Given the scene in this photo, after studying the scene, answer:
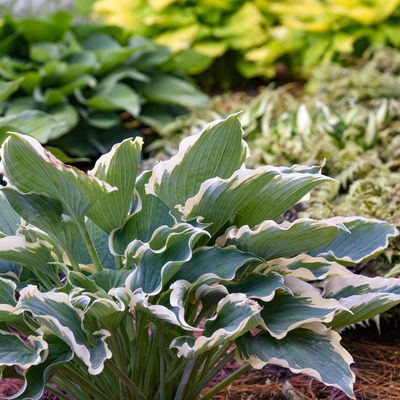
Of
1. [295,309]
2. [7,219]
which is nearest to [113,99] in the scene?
[7,219]

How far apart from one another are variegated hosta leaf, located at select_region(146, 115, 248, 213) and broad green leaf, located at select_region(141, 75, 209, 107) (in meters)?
2.75

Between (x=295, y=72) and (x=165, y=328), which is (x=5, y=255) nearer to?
(x=165, y=328)

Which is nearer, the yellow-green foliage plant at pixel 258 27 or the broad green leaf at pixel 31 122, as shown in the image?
the broad green leaf at pixel 31 122

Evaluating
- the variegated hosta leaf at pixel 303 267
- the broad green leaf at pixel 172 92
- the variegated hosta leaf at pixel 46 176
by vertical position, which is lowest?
the broad green leaf at pixel 172 92

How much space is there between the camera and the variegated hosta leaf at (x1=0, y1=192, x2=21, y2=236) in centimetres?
107

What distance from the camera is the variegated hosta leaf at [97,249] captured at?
1080 mm

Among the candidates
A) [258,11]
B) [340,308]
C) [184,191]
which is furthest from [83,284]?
[258,11]

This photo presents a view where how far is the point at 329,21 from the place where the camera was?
444cm

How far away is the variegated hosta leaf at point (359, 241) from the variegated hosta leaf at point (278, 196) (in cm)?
16

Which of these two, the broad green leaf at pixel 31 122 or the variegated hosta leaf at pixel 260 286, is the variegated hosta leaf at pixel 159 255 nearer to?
the variegated hosta leaf at pixel 260 286

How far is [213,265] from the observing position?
0.92m

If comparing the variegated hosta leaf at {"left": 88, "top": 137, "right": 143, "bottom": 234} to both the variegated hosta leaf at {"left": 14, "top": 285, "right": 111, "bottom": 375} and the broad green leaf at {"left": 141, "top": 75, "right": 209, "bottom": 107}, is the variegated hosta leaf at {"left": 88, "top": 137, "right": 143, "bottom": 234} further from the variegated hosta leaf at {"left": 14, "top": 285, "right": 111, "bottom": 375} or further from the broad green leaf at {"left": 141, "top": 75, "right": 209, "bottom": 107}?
the broad green leaf at {"left": 141, "top": 75, "right": 209, "bottom": 107}

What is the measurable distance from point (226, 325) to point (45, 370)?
1.10ft

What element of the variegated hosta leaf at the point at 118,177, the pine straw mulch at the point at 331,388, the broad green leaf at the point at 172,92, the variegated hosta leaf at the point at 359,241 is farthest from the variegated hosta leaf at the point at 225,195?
the broad green leaf at the point at 172,92
